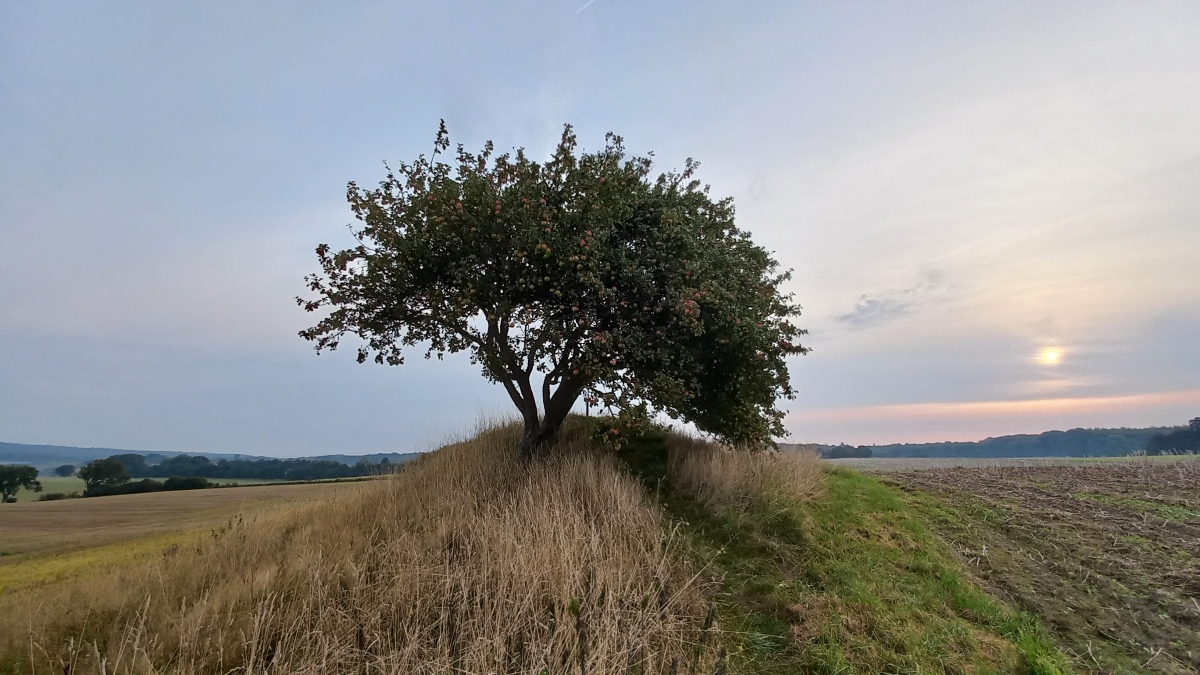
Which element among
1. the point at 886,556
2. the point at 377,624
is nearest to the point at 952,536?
the point at 886,556

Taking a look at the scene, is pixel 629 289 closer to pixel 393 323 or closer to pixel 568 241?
pixel 568 241

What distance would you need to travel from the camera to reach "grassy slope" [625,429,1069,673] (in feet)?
16.4

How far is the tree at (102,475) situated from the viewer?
32.6 ft

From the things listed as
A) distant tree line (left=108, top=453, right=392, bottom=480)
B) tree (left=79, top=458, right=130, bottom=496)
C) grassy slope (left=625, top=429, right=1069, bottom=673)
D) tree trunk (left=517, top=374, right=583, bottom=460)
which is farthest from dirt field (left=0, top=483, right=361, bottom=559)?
grassy slope (left=625, top=429, right=1069, bottom=673)

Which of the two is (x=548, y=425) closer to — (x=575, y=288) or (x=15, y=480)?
(x=575, y=288)

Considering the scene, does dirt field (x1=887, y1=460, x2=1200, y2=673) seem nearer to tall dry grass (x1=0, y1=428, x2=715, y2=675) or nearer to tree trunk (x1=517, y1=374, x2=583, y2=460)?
tall dry grass (x1=0, y1=428, x2=715, y2=675)

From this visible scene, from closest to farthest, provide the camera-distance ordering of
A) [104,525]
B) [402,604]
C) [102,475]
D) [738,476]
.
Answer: [402,604]
[104,525]
[738,476]
[102,475]

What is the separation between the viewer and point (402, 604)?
530 cm


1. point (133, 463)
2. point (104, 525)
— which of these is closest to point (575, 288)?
point (104, 525)

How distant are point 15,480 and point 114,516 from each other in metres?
1.82

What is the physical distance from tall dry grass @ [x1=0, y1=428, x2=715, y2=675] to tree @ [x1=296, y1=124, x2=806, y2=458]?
8.04ft

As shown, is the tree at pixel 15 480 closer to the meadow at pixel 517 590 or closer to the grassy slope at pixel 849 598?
the meadow at pixel 517 590

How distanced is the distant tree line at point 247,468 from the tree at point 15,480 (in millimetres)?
1716

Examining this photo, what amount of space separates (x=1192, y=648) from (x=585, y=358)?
290 inches
